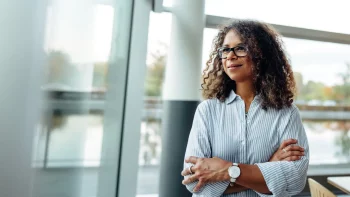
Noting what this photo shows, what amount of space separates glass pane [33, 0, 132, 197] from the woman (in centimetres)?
51

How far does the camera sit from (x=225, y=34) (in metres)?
1.23

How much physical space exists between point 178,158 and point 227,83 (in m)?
0.93

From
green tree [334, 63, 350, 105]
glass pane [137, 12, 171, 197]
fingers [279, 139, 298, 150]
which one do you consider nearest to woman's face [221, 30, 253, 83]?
fingers [279, 139, 298, 150]

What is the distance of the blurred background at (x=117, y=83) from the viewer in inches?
28.2

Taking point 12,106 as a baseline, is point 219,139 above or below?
below

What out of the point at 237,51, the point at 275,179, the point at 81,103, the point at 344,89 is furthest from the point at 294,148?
the point at 344,89

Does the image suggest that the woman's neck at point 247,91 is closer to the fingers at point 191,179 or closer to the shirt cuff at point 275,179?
the shirt cuff at point 275,179

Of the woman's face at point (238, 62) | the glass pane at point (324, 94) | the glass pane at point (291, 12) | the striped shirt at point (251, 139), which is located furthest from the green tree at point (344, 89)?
the woman's face at point (238, 62)

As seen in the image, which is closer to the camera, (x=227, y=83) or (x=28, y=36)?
(x=28, y=36)

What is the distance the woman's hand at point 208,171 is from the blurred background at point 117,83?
1.82 ft

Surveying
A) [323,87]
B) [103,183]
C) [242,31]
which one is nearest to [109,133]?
[103,183]

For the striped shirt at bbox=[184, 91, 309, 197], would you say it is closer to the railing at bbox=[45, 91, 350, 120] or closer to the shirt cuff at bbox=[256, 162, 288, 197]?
the shirt cuff at bbox=[256, 162, 288, 197]

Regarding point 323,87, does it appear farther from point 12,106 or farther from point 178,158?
point 12,106

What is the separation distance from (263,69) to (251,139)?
14.7 inches
